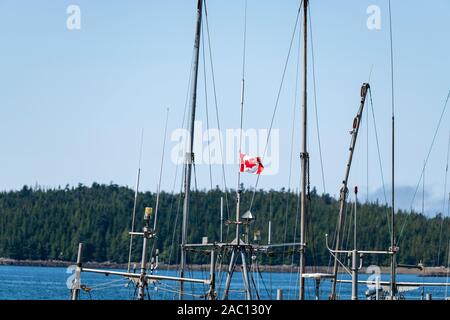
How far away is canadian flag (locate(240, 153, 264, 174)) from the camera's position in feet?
166

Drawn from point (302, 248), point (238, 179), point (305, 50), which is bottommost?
point (302, 248)

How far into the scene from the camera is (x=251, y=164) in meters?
50.8

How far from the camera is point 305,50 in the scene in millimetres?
47281

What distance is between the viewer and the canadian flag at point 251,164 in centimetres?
5066
